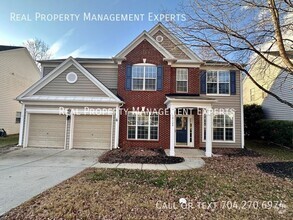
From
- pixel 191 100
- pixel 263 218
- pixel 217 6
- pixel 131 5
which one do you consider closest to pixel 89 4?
pixel 131 5

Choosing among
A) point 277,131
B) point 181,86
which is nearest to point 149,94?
point 181,86

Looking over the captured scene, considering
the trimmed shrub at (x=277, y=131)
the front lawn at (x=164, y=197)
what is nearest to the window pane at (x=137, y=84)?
the front lawn at (x=164, y=197)

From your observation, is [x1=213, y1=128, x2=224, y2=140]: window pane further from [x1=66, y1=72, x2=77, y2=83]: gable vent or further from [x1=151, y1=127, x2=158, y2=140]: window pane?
[x1=66, y1=72, x2=77, y2=83]: gable vent

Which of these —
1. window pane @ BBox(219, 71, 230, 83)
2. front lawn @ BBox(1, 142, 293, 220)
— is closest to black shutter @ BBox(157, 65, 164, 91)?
window pane @ BBox(219, 71, 230, 83)

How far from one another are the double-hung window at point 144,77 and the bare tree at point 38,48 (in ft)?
84.9

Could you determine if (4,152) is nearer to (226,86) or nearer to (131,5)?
(131,5)

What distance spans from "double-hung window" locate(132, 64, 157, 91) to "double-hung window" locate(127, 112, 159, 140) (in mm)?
1923

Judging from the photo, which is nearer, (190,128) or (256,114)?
(190,128)

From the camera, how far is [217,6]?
731 centimetres

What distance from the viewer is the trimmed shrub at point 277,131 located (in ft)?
45.9

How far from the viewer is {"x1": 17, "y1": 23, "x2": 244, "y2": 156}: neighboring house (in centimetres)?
1274

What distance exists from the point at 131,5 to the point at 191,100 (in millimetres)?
6433

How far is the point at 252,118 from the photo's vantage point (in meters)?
19.0

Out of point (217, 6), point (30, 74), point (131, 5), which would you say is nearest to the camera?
point (217, 6)
